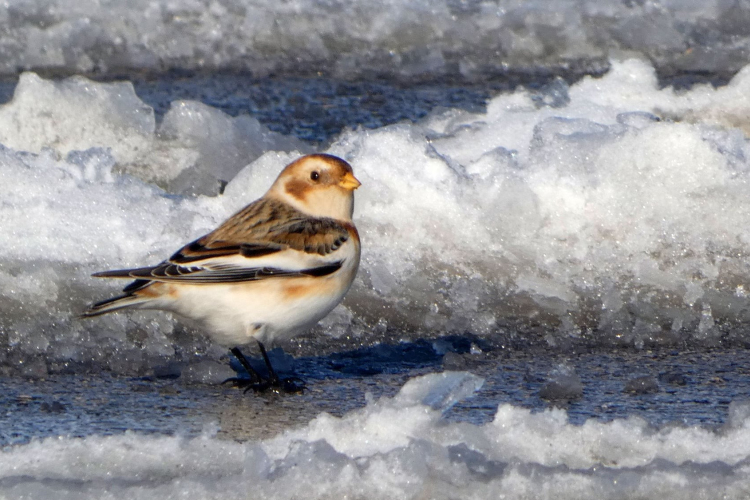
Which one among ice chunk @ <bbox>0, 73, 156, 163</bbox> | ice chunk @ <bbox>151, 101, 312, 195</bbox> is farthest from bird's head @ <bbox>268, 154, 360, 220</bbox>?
ice chunk @ <bbox>0, 73, 156, 163</bbox>

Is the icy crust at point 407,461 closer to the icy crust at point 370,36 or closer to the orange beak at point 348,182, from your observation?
the orange beak at point 348,182

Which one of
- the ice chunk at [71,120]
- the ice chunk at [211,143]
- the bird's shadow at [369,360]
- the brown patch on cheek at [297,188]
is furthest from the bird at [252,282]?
the ice chunk at [71,120]

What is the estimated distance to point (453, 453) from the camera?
2701 mm

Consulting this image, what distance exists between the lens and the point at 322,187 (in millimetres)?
4156

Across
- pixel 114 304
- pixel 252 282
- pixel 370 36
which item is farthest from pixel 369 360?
pixel 370 36

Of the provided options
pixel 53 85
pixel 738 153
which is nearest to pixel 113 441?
pixel 738 153

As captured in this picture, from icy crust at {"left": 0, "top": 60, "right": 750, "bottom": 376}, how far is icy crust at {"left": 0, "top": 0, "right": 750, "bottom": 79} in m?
3.16

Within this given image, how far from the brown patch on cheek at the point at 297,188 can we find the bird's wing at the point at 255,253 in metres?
0.16

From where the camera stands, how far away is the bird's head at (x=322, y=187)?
4148mm

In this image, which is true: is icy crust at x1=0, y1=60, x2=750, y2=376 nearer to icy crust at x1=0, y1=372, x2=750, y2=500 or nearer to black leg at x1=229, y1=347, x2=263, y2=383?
black leg at x1=229, y1=347, x2=263, y2=383

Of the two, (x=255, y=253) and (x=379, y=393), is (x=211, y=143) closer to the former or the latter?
(x=255, y=253)

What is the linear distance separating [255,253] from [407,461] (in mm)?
1326

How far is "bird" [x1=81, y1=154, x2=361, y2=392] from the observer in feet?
11.7

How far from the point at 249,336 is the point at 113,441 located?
0.99 m
